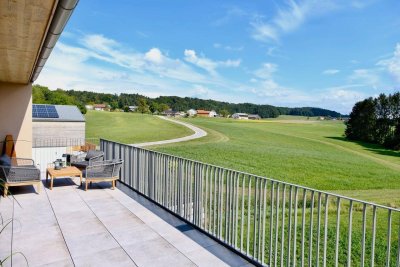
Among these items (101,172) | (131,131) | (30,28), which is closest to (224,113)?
(131,131)

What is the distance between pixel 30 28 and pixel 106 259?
298cm

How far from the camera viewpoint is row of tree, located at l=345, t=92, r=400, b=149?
3764cm

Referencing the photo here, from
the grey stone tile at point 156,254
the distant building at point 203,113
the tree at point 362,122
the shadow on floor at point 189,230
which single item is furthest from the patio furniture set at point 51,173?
the distant building at point 203,113

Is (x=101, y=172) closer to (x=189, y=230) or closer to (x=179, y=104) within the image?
(x=189, y=230)

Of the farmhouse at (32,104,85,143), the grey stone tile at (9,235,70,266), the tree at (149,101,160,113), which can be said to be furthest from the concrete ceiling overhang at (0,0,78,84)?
the tree at (149,101,160,113)

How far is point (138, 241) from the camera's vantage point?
362 centimetres

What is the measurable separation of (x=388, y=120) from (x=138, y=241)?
42.2 meters

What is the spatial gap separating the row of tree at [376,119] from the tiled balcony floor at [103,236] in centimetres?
3893

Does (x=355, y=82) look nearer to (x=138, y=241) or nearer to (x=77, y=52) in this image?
(x=77, y=52)

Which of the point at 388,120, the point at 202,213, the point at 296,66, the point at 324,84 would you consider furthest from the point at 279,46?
the point at 202,213

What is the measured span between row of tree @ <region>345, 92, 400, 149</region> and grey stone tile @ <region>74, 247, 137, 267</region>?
39952mm

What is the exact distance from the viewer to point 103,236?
3.77 m

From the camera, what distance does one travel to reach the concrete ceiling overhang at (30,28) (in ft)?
10.1

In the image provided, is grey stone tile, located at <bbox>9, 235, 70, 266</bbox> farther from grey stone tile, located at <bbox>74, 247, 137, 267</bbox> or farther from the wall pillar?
the wall pillar
